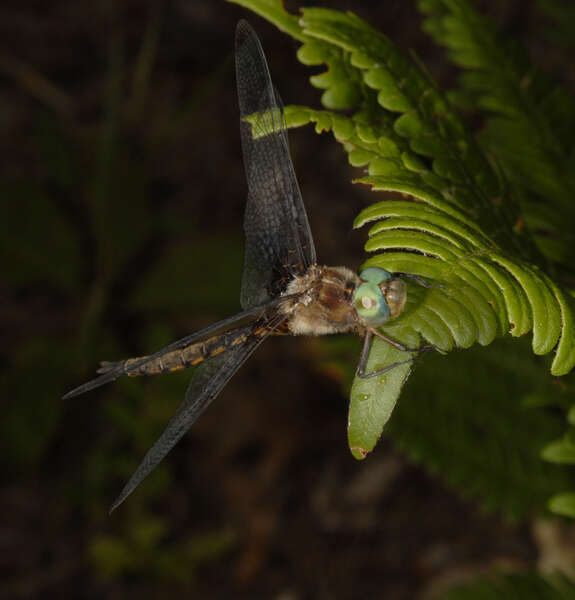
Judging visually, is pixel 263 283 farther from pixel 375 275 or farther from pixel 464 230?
pixel 464 230

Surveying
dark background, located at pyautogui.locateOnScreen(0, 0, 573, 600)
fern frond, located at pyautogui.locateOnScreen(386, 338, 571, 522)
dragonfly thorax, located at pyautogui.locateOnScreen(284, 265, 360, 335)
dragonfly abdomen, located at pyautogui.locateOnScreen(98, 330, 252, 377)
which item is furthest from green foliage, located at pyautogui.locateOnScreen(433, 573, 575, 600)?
Answer: dragonfly abdomen, located at pyautogui.locateOnScreen(98, 330, 252, 377)

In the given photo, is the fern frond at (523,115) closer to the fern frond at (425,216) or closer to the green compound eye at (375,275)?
the fern frond at (425,216)

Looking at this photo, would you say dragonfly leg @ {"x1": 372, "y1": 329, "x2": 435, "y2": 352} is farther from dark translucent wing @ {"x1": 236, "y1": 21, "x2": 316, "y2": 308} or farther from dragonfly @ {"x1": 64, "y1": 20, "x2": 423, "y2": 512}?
dark translucent wing @ {"x1": 236, "y1": 21, "x2": 316, "y2": 308}

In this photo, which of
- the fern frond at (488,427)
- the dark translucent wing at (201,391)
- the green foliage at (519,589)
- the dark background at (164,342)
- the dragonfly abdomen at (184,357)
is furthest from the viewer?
the dark background at (164,342)

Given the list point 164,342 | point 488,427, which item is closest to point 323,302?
point 488,427

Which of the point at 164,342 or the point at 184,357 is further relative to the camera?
A: the point at 164,342

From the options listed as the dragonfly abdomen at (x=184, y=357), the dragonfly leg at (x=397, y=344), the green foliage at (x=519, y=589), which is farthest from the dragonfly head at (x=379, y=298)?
the green foliage at (x=519, y=589)

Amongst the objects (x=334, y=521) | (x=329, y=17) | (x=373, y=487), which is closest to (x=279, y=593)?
(x=334, y=521)
